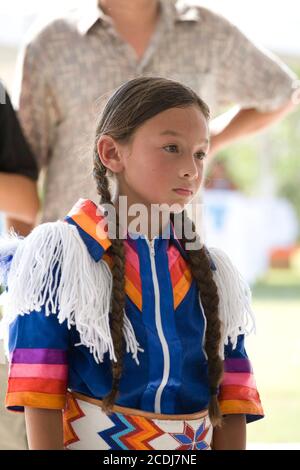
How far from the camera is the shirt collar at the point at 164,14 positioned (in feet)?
6.49

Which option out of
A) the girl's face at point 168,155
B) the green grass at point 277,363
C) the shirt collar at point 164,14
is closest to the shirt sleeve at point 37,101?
the shirt collar at point 164,14

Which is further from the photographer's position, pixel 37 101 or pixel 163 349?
pixel 37 101

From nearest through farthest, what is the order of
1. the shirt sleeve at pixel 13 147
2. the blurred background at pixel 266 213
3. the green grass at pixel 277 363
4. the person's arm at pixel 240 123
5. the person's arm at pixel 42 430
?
the person's arm at pixel 42 430 → the shirt sleeve at pixel 13 147 → the person's arm at pixel 240 123 → the green grass at pixel 277 363 → the blurred background at pixel 266 213

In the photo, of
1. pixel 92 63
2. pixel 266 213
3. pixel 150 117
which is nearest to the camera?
pixel 150 117

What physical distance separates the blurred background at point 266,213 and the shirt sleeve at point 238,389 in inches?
6.9

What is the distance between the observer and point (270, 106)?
224cm

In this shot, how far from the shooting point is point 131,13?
2010 mm

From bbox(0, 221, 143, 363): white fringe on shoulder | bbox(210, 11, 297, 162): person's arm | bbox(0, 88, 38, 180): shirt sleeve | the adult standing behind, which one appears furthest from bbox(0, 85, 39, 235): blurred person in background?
bbox(0, 221, 143, 363): white fringe on shoulder

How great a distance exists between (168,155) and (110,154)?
4.7 inches

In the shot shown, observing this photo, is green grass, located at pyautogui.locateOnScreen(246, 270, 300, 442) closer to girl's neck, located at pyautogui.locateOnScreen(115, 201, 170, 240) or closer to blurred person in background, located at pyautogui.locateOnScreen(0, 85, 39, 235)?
girl's neck, located at pyautogui.locateOnScreen(115, 201, 170, 240)

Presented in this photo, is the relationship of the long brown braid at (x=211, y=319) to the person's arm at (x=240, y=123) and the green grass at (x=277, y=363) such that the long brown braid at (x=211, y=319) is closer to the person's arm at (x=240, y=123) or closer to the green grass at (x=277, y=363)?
the green grass at (x=277, y=363)

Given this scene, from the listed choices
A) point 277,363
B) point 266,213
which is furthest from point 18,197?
point 266,213

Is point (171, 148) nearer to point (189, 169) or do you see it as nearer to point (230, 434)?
point (189, 169)

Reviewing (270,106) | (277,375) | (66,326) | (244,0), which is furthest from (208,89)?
(244,0)
